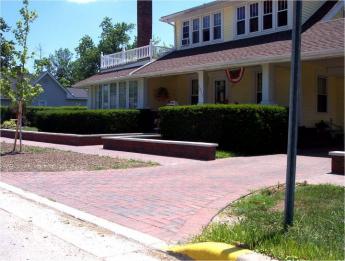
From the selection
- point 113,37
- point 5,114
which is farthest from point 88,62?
point 5,114

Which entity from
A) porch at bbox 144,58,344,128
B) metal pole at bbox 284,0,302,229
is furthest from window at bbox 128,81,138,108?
metal pole at bbox 284,0,302,229

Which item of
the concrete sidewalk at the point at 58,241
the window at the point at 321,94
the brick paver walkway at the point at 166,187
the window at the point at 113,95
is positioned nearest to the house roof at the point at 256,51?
the window at the point at 321,94

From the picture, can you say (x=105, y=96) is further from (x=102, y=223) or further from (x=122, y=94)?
(x=102, y=223)

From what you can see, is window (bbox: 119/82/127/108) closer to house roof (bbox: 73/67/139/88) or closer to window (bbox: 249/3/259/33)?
house roof (bbox: 73/67/139/88)

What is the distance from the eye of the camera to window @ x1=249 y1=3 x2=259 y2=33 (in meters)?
22.7

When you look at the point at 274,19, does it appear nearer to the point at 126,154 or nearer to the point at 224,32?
the point at 224,32

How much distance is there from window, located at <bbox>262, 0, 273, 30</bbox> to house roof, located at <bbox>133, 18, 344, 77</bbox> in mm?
714

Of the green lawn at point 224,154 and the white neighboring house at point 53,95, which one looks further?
the white neighboring house at point 53,95

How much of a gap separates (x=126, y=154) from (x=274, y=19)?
32.8ft

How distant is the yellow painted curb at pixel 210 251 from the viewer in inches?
202

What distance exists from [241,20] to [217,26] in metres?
1.75

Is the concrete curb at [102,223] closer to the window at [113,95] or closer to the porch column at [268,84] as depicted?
the porch column at [268,84]

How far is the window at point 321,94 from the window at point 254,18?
3.86 meters

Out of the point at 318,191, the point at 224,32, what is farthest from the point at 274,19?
the point at 318,191
